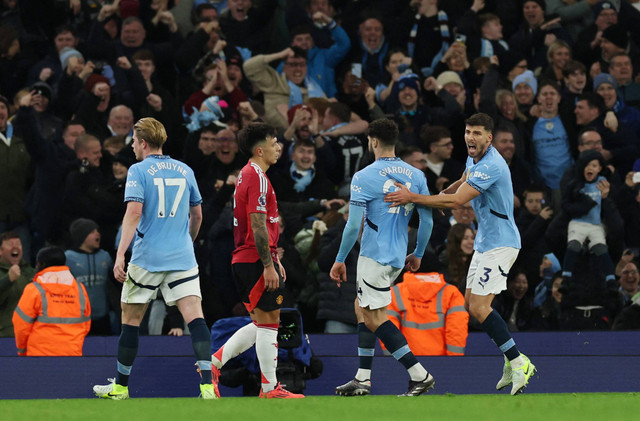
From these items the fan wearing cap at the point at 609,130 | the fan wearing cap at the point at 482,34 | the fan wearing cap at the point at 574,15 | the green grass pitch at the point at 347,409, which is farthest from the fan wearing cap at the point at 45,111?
the fan wearing cap at the point at 574,15

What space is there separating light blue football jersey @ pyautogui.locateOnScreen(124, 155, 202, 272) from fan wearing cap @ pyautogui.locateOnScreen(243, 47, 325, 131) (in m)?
6.84

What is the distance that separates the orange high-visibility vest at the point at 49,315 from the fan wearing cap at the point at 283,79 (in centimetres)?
524

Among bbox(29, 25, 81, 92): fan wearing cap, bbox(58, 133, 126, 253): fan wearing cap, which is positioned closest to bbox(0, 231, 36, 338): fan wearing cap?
bbox(58, 133, 126, 253): fan wearing cap

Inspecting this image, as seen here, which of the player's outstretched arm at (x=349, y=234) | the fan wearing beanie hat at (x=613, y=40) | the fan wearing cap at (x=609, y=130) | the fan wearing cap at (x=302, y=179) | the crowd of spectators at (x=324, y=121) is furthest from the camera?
the fan wearing beanie hat at (x=613, y=40)

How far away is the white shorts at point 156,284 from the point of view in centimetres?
886

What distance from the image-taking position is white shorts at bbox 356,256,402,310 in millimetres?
9242

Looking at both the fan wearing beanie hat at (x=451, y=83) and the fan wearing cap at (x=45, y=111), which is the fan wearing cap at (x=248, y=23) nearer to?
the fan wearing beanie hat at (x=451, y=83)

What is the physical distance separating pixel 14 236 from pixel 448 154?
5.38m

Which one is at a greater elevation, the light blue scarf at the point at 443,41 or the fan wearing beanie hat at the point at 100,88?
the light blue scarf at the point at 443,41

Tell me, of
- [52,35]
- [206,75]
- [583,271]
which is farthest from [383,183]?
[52,35]

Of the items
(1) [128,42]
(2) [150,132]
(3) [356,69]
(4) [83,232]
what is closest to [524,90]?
(3) [356,69]

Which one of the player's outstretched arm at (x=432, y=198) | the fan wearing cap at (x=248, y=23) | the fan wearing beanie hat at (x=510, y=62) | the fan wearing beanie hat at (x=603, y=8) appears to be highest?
the fan wearing beanie hat at (x=603, y=8)

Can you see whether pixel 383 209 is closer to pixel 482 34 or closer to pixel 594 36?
pixel 482 34

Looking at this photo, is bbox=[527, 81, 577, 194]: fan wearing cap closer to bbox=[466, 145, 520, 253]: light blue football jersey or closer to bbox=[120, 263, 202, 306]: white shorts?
bbox=[466, 145, 520, 253]: light blue football jersey
